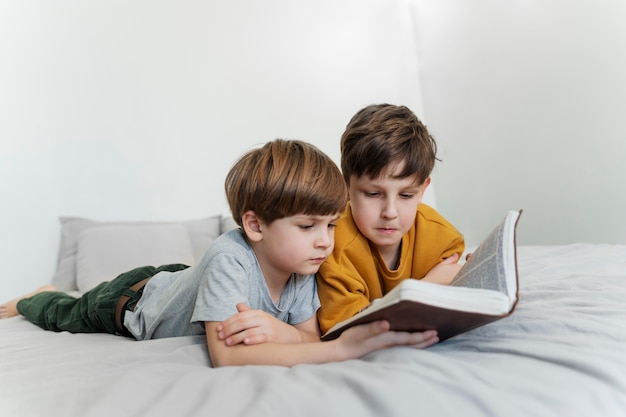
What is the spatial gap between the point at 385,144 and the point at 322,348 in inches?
20.3

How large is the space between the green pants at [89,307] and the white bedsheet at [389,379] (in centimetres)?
31

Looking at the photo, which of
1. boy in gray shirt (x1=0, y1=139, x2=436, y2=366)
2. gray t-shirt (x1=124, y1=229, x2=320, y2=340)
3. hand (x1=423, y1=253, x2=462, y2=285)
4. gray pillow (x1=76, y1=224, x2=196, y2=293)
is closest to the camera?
boy in gray shirt (x1=0, y1=139, x2=436, y2=366)

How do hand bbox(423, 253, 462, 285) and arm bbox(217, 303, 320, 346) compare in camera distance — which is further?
hand bbox(423, 253, 462, 285)

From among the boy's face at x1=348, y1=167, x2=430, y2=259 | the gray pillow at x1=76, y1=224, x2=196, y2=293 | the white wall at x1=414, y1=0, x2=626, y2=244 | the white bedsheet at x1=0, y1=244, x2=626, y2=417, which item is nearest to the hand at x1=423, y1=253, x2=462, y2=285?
the boy's face at x1=348, y1=167, x2=430, y2=259

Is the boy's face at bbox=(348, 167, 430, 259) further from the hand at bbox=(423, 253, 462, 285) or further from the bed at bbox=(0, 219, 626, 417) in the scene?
the bed at bbox=(0, 219, 626, 417)

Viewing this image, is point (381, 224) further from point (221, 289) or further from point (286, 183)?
point (221, 289)

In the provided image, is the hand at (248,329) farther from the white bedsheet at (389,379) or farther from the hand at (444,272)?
the hand at (444,272)

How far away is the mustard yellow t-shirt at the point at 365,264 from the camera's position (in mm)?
1129

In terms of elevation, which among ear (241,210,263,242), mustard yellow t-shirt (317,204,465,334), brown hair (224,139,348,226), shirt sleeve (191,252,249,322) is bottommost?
mustard yellow t-shirt (317,204,465,334)

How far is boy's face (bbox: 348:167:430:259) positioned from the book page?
0.28 metres

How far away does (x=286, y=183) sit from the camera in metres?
1.01

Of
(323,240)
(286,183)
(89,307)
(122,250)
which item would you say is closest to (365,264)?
(323,240)

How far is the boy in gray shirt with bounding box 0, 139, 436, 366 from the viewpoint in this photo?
0.88 m

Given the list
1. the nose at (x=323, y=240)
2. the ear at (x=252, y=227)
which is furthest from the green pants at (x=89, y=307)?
the nose at (x=323, y=240)
